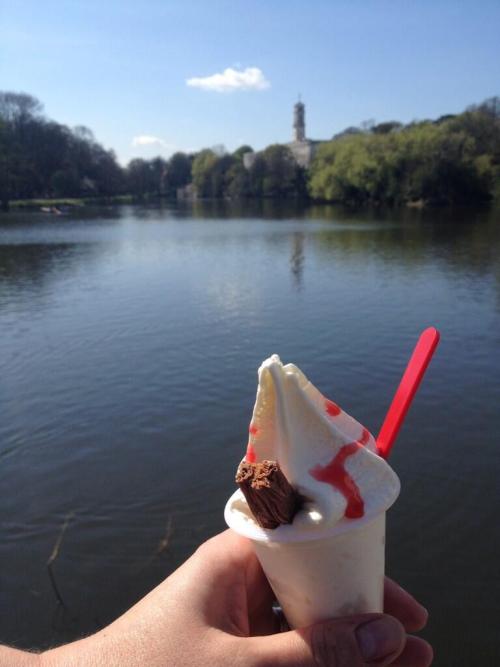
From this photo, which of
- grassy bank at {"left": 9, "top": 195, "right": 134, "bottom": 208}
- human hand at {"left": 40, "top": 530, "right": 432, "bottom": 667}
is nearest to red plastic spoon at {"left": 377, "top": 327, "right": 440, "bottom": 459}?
human hand at {"left": 40, "top": 530, "right": 432, "bottom": 667}

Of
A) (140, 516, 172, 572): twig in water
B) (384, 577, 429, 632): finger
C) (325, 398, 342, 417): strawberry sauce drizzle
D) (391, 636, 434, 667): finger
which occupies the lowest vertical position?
(140, 516, 172, 572): twig in water

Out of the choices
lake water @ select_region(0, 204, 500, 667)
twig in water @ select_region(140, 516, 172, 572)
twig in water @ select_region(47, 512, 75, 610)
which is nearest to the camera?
twig in water @ select_region(47, 512, 75, 610)

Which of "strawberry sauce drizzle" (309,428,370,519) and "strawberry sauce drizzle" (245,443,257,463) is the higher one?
"strawberry sauce drizzle" (245,443,257,463)

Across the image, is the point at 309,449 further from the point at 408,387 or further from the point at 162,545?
the point at 162,545

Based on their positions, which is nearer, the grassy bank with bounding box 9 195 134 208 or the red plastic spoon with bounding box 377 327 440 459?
the red plastic spoon with bounding box 377 327 440 459

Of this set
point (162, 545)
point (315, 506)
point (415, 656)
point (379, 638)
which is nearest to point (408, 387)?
point (315, 506)

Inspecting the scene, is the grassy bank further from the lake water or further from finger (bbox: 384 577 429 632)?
finger (bbox: 384 577 429 632)

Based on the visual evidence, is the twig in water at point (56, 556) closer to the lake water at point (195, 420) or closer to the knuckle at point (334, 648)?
the lake water at point (195, 420)
